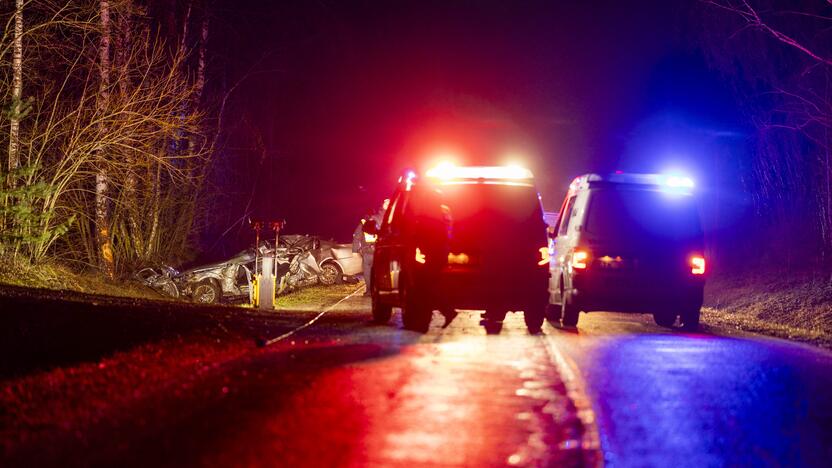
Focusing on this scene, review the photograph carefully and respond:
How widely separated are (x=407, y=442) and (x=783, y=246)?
1918 centimetres

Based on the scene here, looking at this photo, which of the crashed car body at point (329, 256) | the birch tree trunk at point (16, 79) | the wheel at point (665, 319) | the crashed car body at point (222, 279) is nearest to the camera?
the wheel at point (665, 319)

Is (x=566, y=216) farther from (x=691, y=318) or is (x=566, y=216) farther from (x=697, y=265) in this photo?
(x=691, y=318)

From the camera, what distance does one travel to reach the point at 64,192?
2131 centimetres

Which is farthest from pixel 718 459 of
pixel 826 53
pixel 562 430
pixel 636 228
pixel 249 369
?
pixel 826 53

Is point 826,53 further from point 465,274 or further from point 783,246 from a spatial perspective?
point 465,274

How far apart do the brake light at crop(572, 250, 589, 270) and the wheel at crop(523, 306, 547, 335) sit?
0.99 metres

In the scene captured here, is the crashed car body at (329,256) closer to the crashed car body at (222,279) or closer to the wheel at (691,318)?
the crashed car body at (222,279)

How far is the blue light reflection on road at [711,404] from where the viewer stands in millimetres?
6367

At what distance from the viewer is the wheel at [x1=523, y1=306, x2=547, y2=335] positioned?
13.1 m

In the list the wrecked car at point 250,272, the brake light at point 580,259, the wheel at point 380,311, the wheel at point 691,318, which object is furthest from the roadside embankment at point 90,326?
the wrecked car at point 250,272

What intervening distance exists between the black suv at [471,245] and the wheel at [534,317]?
0.01m

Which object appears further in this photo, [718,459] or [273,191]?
[273,191]

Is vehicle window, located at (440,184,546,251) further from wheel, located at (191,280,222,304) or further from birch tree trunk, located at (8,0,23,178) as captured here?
wheel, located at (191,280,222,304)

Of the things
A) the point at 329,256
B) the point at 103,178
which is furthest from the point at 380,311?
the point at 329,256
